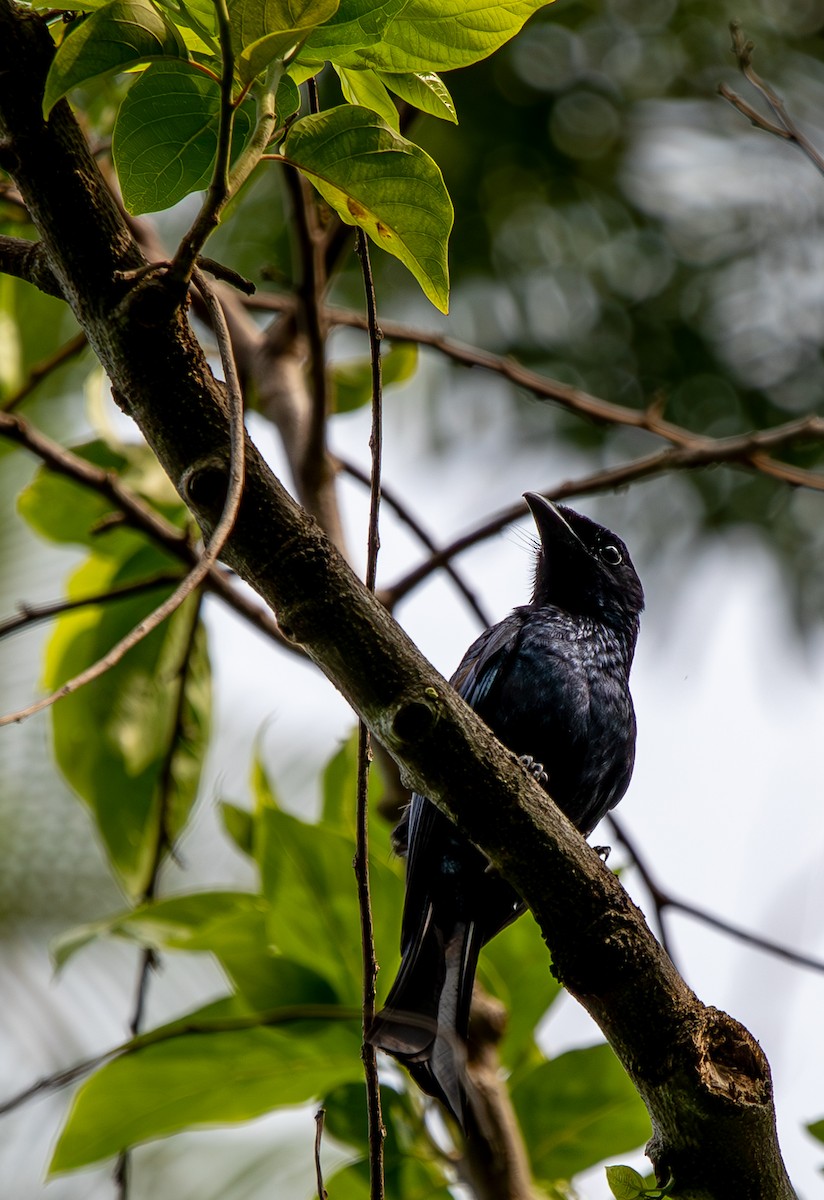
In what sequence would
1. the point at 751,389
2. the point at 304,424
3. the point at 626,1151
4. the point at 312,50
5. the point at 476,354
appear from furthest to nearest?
the point at 751,389
the point at 476,354
the point at 304,424
the point at 626,1151
the point at 312,50

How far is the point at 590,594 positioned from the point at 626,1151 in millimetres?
1735

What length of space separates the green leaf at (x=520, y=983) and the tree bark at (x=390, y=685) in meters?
1.39

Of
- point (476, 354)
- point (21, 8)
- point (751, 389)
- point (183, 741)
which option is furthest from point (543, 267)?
point (21, 8)

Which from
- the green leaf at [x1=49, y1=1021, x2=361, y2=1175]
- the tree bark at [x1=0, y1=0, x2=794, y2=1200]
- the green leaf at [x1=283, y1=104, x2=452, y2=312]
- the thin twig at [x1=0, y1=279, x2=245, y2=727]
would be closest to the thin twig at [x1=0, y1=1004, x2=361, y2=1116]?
the green leaf at [x1=49, y1=1021, x2=361, y2=1175]

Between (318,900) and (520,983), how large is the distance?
2.06 ft

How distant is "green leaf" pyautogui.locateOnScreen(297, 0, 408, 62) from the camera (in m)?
1.70

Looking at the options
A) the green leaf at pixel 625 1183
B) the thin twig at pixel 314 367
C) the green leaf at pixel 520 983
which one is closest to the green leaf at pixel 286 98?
the thin twig at pixel 314 367

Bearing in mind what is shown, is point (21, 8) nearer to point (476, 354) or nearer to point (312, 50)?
point (312, 50)

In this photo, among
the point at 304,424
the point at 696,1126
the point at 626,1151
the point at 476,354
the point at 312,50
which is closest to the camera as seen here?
the point at 312,50

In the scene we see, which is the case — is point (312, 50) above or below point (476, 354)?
below

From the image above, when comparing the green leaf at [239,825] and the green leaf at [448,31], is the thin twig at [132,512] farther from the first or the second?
the green leaf at [448,31]

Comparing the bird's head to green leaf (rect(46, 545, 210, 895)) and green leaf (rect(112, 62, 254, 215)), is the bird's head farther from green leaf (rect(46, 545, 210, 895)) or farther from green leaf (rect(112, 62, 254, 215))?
green leaf (rect(112, 62, 254, 215))

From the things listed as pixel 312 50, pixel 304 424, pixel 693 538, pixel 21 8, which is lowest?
pixel 312 50

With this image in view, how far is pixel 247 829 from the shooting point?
377 cm
